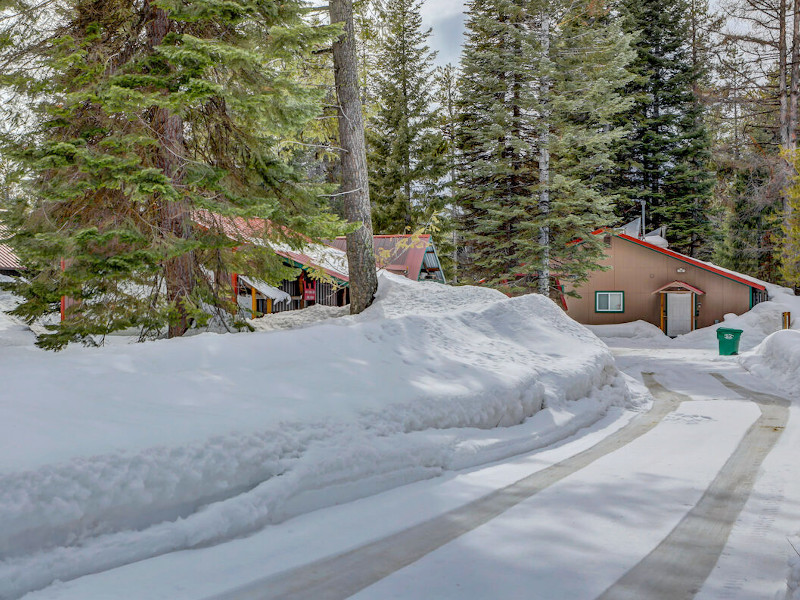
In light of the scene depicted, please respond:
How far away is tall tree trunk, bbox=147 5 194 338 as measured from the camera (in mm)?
8074

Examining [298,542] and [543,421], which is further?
[543,421]

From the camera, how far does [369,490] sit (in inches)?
200

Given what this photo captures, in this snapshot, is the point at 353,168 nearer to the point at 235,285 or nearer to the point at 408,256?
the point at 235,285

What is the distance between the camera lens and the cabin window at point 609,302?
28.2 m

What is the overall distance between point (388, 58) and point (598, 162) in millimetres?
18499

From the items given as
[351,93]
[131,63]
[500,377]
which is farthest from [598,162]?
[131,63]

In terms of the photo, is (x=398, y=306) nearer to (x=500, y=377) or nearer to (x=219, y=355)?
(x=500, y=377)

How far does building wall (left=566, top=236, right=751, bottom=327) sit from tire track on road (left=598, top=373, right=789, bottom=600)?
879 inches

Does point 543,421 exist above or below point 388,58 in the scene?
below

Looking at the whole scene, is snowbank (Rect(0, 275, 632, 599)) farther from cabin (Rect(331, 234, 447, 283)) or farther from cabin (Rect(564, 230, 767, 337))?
cabin (Rect(564, 230, 767, 337))

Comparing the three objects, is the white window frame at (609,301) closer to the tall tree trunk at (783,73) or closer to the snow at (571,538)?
the tall tree trunk at (783,73)

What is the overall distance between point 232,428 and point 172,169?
16.2ft

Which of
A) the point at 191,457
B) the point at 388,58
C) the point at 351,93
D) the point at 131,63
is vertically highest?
the point at 388,58

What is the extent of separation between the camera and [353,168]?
35.6 feet
